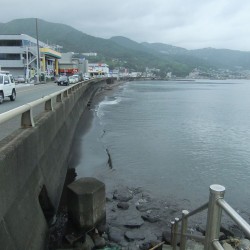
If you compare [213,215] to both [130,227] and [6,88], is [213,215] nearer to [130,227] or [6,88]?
[130,227]

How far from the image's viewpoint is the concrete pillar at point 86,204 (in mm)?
8375

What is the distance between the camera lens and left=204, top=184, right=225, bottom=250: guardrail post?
3111 millimetres

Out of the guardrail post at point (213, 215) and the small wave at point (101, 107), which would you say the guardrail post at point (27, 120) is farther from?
the small wave at point (101, 107)

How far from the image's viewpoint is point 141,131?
27.7 meters

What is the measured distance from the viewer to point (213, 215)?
3.21 metres

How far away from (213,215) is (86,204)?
18.5 feet

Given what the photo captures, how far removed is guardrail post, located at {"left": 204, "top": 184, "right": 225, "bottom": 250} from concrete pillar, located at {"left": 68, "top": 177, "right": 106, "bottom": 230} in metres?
5.34

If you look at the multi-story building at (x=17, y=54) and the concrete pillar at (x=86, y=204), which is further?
the multi-story building at (x=17, y=54)

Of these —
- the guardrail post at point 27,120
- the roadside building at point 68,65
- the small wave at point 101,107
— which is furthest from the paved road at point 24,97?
the roadside building at point 68,65

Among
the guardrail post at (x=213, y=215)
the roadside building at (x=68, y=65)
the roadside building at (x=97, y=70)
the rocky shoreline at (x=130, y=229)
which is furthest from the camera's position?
the roadside building at (x=97, y=70)

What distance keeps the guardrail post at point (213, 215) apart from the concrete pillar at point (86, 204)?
5338 millimetres

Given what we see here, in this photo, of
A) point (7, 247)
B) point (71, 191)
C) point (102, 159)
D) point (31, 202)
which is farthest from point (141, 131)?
point (7, 247)

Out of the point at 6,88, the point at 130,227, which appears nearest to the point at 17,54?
the point at 6,88

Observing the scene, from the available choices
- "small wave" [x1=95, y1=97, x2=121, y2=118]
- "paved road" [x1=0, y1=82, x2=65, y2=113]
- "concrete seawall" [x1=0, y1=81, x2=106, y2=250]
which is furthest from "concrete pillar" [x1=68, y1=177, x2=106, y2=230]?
"small wave" [x1=95, y1=97, x2=121, y2=118]
